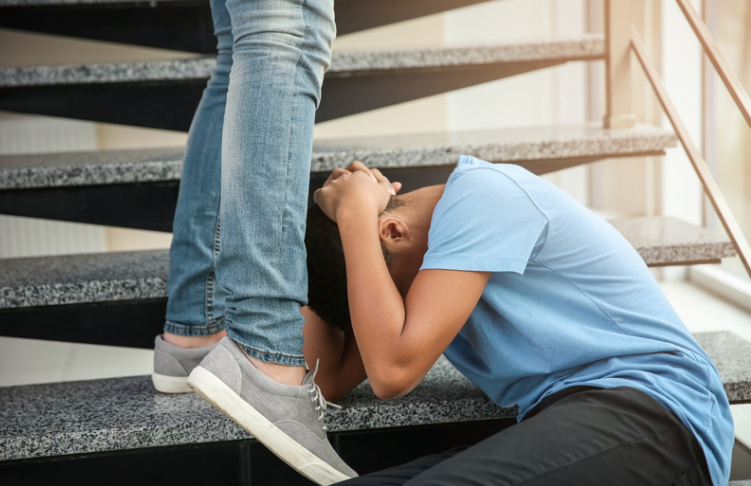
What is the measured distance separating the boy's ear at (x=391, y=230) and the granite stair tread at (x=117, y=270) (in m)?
0.49

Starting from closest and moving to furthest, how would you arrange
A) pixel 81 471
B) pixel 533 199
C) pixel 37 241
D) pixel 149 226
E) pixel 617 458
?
pixel 617 458, pixel 533 199, pixel 81 471, pixel 149 226, pixel 37 241

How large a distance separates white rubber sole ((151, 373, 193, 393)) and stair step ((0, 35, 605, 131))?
66cm

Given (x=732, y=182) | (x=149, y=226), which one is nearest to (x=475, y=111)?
(x=732, y=182)

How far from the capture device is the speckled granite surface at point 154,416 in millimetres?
1171

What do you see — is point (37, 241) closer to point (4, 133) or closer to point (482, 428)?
point (4, 133)

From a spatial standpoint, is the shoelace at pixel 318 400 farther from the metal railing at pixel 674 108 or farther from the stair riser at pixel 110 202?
the metal railing at pixel 674 108

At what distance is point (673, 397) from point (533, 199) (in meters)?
0.33

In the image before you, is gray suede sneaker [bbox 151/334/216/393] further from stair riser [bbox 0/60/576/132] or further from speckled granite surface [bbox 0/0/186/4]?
speckled granite surface [bbox 0/0/186/4]

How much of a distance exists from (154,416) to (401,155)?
0.72 m

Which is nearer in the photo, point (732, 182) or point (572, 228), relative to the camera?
point (572, 228)

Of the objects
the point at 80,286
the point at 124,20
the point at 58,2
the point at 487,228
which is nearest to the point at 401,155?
the point at 487,228

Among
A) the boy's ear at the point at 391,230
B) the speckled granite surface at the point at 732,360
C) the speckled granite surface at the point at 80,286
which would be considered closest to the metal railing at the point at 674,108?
the speckled granite surface at the point at 732,360

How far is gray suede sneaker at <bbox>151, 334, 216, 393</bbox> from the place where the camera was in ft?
4.22

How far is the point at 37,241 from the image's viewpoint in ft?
12.1
